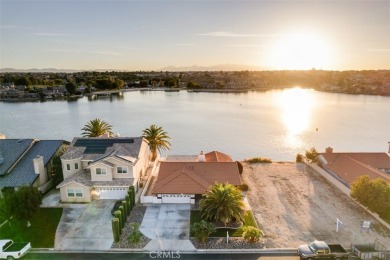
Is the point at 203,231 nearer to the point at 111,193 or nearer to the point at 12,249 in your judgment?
the point at 111,193

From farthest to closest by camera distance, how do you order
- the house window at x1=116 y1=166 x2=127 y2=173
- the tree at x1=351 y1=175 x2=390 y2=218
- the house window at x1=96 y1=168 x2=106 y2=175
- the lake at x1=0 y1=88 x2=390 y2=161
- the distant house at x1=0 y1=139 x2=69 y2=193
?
1. the lake at x1=0 y1=88 x2=390 y2=161
2. the house window at x1=116 y1=166 x2=127 y2=173
3. the distant house at x1=0 y1=139 x2=69 y2=193
4. the house window at x1=96 y1=168 x2=106 y2=175
5. the tree at x1=351 y1=175 x2=390 y2=218

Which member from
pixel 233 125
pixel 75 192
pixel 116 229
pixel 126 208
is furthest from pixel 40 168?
pixel 233 125

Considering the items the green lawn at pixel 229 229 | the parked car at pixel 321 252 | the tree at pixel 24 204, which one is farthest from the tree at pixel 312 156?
the tree at pixel 24 204

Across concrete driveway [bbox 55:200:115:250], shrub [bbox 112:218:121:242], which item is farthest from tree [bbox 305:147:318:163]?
shrub [bbox 112:218:121:242]

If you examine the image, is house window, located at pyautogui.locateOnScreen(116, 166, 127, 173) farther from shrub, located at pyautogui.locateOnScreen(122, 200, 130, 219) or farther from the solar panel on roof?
shrub, located at pyautogui.locateOnScreen(122, 200, 130, 219)

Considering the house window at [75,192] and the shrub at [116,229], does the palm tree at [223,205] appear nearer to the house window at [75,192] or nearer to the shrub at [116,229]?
the shrub at [116,229]
